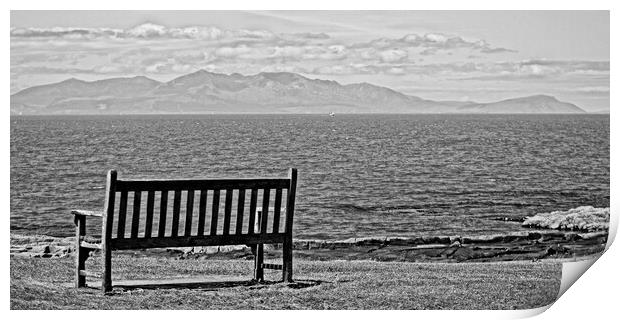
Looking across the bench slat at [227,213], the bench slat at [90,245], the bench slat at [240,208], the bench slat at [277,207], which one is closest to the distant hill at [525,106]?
the bench slat at [277,207]

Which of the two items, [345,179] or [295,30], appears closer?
[295,30]

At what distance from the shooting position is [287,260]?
12.4 metres

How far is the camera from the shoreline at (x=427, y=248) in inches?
766

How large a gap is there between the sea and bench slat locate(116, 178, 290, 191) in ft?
18.9

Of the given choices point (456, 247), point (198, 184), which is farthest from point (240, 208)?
point (456, 247)

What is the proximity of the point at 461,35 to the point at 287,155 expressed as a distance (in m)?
4.77

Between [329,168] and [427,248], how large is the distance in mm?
6259

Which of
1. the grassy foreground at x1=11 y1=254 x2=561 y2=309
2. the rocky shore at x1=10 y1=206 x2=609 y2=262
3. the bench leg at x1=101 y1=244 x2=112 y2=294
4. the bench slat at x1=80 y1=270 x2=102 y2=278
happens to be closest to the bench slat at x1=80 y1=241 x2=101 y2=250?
the bench leg at x1=101 y1=244 x2=112 y2=294

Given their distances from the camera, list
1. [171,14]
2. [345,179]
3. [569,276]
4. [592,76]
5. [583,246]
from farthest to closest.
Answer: [345,179]
[592,76]
[171,14]
[583,246]
[569,276]

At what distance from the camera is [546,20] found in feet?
67.3

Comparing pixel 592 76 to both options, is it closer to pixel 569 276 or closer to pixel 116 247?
pixel 569 276

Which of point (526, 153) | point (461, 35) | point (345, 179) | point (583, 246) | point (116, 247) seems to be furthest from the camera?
point (526, 153)

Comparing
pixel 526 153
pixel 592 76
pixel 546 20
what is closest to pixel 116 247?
pixel 546 20

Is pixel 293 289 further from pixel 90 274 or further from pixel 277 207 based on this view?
pixel 90 274
